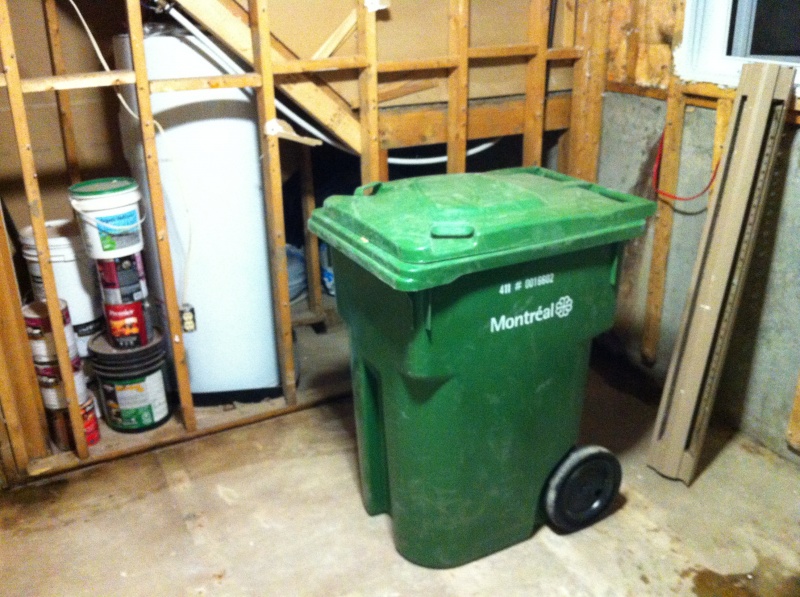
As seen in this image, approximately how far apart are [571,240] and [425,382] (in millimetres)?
492

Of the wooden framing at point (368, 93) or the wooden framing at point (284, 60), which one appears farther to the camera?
the wooden framing at point (368, 93)

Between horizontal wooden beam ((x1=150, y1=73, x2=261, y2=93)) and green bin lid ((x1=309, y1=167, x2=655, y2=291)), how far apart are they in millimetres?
596

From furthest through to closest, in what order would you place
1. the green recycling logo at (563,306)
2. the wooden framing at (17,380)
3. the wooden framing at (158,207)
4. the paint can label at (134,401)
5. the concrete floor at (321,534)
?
the paint can label at (134,401), the wooden framing at (17,380), the wooden framing at (158,207), the concrete floor at (321,534), the green recycling logo at (563,306)

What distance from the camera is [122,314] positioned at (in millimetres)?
2512

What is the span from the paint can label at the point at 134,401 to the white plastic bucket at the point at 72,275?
21cm

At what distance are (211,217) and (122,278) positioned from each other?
360mm

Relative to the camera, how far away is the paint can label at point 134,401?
8.48 ft

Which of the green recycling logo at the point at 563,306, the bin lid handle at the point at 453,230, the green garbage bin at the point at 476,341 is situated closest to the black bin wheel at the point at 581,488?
the green garbage bin at the point at 476,341

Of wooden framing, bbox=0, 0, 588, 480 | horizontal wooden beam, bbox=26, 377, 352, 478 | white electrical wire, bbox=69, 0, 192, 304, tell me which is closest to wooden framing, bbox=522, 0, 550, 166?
wooden framing, bbox=0, 0, 588, 480

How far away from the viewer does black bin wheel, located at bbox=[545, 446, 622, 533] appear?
2062 mm

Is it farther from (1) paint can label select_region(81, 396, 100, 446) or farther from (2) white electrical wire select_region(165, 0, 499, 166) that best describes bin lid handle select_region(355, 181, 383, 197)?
(1) paint can label select_region(81, 396, 100, 446)

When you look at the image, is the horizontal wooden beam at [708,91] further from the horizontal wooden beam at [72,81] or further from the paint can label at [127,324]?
the paint can label at [127,324]

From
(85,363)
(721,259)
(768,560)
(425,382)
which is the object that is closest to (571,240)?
(425,382)

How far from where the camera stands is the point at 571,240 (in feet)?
5.78
